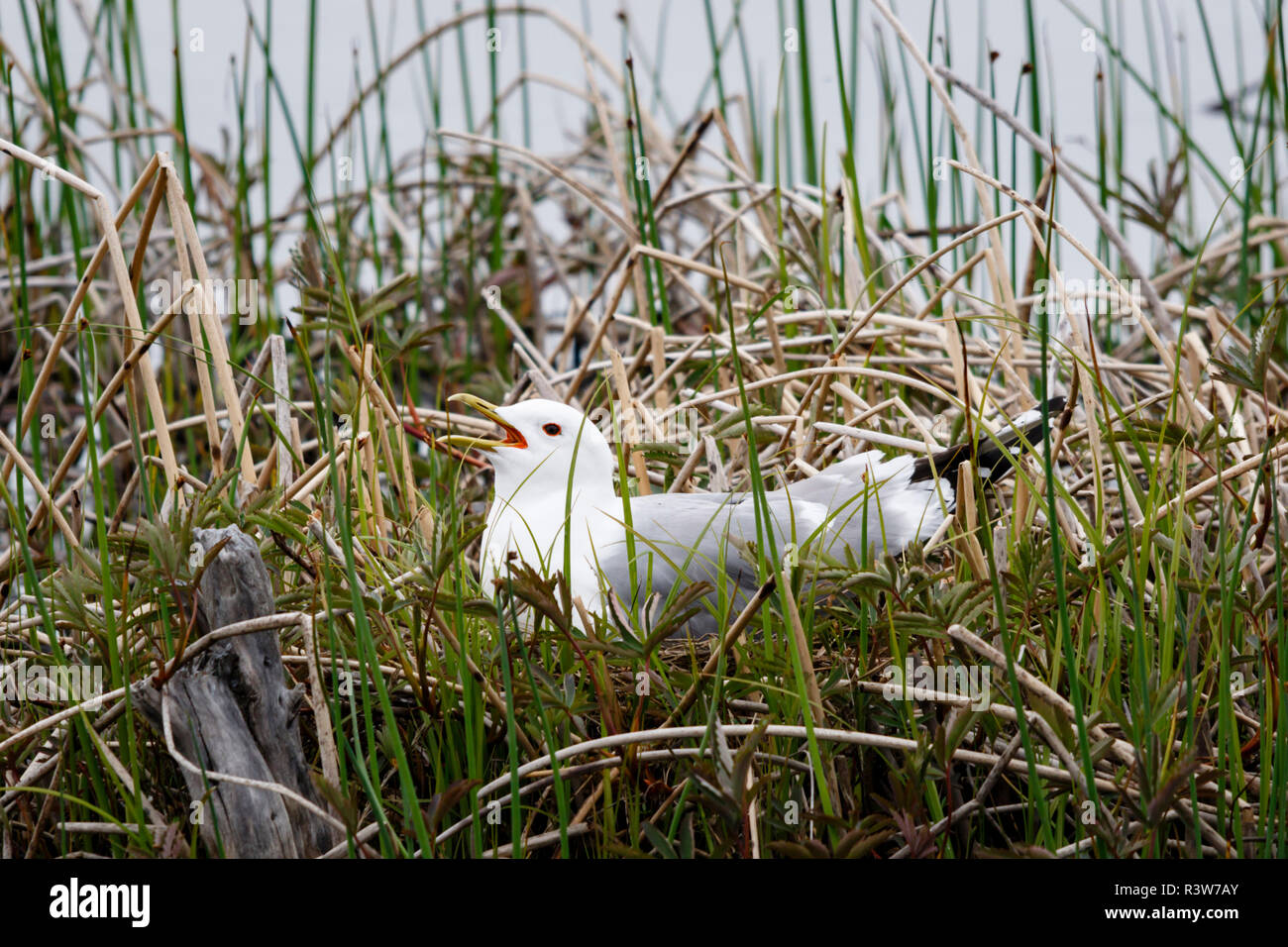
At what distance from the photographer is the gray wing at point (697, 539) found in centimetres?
240

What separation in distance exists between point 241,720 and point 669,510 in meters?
0.98

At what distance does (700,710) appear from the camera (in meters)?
1.97

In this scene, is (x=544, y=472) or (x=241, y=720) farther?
(x=544, y=472)

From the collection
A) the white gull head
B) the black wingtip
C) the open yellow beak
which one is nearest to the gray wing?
the white gull head

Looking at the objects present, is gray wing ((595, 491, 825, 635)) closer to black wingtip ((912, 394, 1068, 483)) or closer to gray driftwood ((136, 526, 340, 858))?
black wingtip ((912, 394, 1068, 483))

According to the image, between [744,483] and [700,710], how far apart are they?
3.46 feet

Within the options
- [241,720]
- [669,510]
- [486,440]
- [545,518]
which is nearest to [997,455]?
[669,510]

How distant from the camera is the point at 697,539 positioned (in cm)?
240

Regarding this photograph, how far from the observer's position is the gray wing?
2400 mm

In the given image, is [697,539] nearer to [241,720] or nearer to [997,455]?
[997,455]

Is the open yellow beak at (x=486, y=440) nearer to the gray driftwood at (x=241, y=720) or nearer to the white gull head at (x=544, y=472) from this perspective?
the white gull head at (x=544, y=472)

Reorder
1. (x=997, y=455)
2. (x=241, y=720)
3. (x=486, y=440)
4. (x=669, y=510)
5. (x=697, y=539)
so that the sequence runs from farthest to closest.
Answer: (x=486, y=440) → (x=997, y=455) → (x=669, y=510) → (x=697, y=539) → (x=241, y=720)
